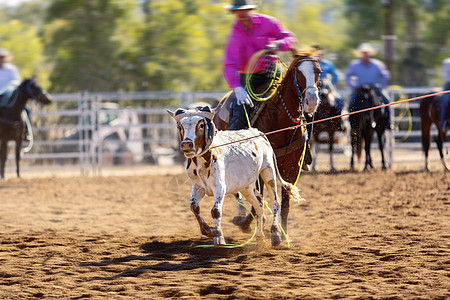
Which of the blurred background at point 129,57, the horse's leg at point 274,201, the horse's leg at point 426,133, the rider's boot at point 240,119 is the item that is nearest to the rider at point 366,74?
the horse's leg at point 426,133

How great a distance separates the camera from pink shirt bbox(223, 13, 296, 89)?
7.03m

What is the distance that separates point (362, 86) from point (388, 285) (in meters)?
9.13

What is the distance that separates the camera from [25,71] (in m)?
27.8

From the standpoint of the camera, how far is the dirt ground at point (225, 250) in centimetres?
471

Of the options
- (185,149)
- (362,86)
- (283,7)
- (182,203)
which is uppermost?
(283,7)

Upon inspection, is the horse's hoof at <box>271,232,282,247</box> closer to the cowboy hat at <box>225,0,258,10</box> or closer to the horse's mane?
the horse's mane

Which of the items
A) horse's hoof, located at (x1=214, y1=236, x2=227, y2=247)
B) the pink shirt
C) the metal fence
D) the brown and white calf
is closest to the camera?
the brown and white calf

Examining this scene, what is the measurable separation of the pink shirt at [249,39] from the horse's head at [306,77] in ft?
1.61

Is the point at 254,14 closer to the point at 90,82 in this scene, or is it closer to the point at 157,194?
the point at 157,194

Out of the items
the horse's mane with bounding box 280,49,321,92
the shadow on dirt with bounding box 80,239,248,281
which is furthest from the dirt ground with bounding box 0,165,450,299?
the horse's mane with bounding box 280,49,321,92

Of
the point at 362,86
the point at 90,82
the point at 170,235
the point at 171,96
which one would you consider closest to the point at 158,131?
the point at 90,82

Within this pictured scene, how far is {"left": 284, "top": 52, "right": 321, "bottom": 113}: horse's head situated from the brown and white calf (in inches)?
21.0

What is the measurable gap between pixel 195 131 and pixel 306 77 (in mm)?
1392

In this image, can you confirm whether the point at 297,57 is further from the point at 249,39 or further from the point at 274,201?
the point at 274,201
